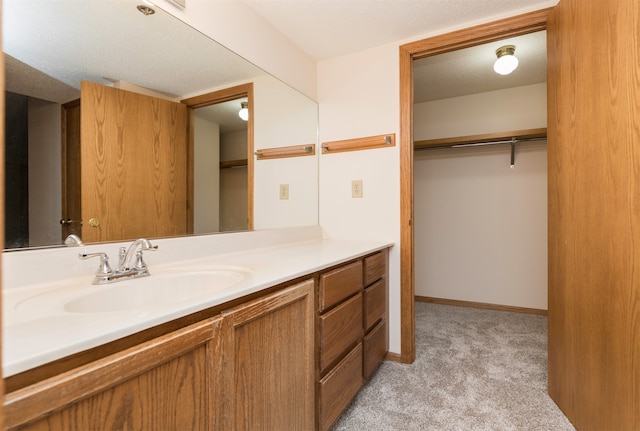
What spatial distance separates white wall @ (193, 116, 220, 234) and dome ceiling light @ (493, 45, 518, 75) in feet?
6.61

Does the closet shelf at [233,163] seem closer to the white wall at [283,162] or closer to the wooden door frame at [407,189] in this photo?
the white wall at [283,162]

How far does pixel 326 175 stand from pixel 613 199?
157 centimetres

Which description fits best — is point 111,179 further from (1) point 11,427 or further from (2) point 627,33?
(2) point 627,33

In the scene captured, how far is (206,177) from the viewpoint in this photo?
1584 millimetres

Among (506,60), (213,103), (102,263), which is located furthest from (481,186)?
(102,263)

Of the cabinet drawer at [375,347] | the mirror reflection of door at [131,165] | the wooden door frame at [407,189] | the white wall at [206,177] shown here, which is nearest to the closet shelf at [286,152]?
the white wall at [206,177]

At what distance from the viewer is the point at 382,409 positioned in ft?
5.11

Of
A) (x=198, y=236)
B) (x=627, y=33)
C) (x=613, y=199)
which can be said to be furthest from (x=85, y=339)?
(x=627, y=33)

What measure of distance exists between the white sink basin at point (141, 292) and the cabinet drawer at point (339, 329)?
0.43m

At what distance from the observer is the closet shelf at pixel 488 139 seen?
2.73 metres

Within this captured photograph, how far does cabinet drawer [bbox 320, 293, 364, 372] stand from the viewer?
126 centimetres

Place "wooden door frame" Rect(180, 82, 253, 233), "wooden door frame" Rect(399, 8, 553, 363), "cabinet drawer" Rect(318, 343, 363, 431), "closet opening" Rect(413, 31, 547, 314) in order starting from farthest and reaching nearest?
1. "closet opening" Rect(413, 31, 547, 314)
2. "wooden door frame" Rect(399, 8, 553, 363)
3. "wooden door frame" Rect(180, 82, 253, 233)
4. "cabinet drawer" Rect(318, 343, 363, 431)

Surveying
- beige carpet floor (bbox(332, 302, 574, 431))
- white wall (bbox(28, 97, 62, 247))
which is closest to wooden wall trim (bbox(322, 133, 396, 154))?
beige carpet floor (bbox(332, 302, 574, 431))

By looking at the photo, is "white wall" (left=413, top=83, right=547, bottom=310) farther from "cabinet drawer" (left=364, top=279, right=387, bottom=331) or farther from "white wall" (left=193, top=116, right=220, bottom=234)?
"white wall" (left=193, top=116, right=220, bottom=234)
